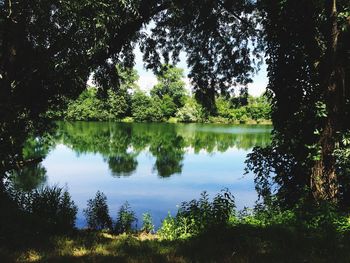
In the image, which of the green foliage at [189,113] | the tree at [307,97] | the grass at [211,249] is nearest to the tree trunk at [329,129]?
the tree at [307,97]

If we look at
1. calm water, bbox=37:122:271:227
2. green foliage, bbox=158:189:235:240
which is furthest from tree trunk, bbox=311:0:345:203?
calm water, bbox=37:122:271:227

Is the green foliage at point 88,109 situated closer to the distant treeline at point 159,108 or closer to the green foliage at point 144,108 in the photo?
the distant treeline at point 159,108

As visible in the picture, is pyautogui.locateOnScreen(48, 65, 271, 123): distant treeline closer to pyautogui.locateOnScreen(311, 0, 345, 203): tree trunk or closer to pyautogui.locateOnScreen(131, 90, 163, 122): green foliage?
pyautogui.locateOnScreen(131, 90, 163, 122): green foliage

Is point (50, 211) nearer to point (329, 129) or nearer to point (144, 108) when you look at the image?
point (329, 129)

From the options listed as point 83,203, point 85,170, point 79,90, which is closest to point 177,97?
point 85,170

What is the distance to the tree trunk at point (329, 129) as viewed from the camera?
31.6ft

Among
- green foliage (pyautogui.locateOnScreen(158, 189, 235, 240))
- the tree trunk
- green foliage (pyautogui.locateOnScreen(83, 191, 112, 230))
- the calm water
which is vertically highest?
the tree trunk

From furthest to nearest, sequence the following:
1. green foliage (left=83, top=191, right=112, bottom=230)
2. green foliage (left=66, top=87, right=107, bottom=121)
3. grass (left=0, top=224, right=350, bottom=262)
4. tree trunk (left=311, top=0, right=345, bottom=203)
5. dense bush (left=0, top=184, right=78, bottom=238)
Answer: green foliage (left=66, top=87, right=107, bottom=121), green foliage (left=83, top=191, right=112, bottom=230), tree trunk (left=311, top=0, right=345, bottom=203), dense bush (left=0, top=184, right=78, bottom=238), grass (left=0, top=224, right=350, bottom=262)

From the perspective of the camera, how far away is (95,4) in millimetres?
8148

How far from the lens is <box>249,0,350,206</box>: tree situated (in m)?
9.70

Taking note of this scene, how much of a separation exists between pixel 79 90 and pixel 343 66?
7212 millimetres

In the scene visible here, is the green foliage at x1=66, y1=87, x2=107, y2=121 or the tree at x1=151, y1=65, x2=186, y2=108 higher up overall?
the tree at x1=151, y1=65, x2=186, y2=108

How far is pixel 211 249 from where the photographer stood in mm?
6422

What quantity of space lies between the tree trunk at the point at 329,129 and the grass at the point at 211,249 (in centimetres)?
249
